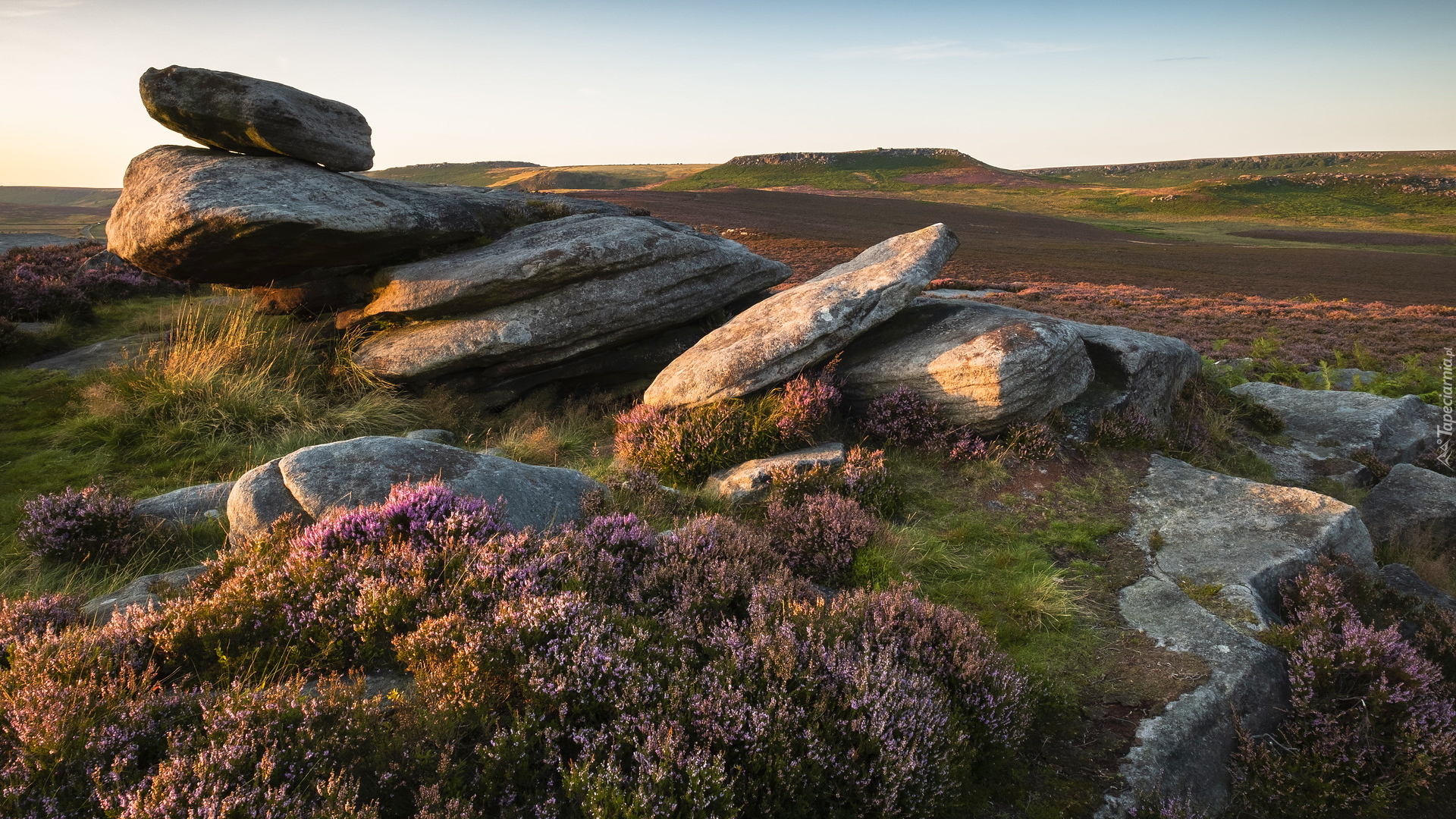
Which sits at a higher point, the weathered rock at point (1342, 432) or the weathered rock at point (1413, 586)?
the weathered rock at point (1342, 432)

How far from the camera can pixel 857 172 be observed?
490 feet

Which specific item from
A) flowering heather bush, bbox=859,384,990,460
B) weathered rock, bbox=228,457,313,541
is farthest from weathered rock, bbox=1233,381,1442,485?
weathered rock, bbox=228,457,313,541

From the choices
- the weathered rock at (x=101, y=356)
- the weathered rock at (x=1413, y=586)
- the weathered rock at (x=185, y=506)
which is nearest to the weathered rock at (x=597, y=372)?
the weathered rock at (x=185, y=506)

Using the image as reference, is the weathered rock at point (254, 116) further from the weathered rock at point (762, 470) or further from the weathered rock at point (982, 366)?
the weathered rock at point (982, 366)

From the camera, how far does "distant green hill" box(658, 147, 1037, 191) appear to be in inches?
5354

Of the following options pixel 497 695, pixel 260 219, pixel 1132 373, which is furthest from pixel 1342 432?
pixel 260 219

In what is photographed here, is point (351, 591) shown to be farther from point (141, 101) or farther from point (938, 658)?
point (141, 101)

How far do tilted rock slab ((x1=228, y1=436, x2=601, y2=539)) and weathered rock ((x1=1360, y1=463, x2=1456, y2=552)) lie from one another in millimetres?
10815

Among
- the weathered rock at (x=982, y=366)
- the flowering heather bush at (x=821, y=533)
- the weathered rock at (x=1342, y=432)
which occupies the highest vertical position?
the weathered rock at (x=982, y=366)

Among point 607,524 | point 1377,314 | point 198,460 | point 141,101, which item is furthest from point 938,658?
point 1377,314

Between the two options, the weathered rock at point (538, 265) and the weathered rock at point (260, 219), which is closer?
the weathered rock at point (260, 219)

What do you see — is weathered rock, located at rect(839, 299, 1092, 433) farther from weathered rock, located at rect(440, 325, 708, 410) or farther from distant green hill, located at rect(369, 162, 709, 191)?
distant green hill, located at rect(369, 162, 709, 191)

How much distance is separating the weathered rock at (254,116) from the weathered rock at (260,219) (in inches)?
12.2

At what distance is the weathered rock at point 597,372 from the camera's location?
1295 cm
